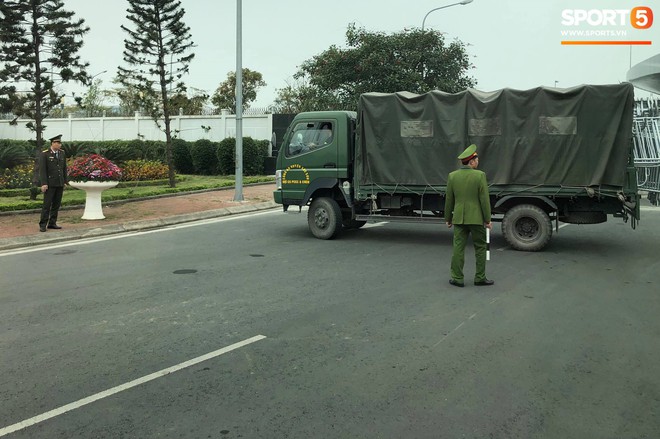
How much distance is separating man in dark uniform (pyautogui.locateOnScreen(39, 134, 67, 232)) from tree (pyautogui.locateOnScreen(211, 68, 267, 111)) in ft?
145

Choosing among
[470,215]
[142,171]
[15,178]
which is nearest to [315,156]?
[470,215]

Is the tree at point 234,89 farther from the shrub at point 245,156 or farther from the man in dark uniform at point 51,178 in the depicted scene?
the man in dark uniform at point 51,178

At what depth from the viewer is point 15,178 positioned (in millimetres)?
19641

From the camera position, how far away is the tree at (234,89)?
5566 cm

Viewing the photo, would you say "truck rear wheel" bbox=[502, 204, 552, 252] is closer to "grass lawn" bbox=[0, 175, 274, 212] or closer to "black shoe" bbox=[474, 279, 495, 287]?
"black shoe" bbox=[474, 279, 495, 287]

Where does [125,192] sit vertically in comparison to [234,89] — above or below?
below

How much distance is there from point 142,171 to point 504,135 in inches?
661

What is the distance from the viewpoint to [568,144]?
9.99 metres

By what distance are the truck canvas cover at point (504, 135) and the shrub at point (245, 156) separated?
15422 millimetres

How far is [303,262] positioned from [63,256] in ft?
14.0

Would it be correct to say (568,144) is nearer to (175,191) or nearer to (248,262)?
(248,262)

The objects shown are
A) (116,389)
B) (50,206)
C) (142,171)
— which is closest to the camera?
(116,389)

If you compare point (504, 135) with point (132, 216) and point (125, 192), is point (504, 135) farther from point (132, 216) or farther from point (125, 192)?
point (125, 192)

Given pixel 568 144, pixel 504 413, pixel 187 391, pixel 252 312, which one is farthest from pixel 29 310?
pixel 568 144
